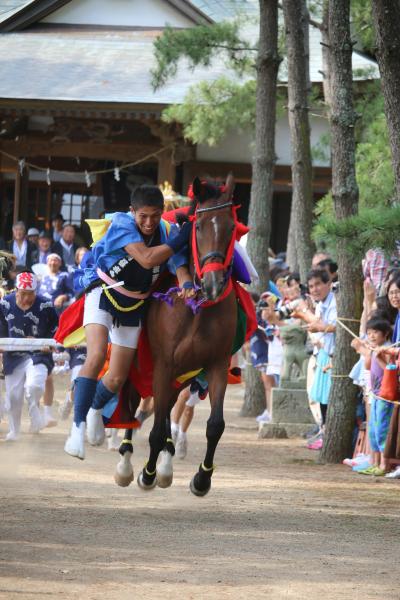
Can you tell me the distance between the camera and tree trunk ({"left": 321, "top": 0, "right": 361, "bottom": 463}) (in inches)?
467

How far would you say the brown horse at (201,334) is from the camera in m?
7.77

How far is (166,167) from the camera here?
23.4 metres

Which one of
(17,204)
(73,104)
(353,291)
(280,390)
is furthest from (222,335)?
(17,204)

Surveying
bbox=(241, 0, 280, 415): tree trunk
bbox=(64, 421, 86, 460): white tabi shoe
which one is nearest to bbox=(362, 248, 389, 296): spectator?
bbox=(64, 421, 86, 460): white tabi shoe

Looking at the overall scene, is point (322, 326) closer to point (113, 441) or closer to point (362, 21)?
point (113, 441)

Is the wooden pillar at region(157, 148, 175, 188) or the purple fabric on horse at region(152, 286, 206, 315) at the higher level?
the wooden pillar at region(157, 148, 175, 188)

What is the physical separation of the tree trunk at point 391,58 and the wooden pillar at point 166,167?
1377cm

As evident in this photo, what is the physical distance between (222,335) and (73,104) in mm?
15069

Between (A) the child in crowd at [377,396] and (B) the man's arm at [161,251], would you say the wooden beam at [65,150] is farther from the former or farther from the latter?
(B) the man's arm at [161,251]

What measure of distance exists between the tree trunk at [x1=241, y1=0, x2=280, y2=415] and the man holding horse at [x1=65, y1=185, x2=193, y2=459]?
8021 mm

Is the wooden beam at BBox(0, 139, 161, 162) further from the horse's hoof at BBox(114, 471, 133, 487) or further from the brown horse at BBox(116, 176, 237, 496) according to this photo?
the brown horse at BBox(116, 176, 237, 496)

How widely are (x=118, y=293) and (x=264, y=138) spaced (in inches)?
328

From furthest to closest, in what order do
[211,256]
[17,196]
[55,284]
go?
1. [17,196]
2. [55,284]
3. [211,256]

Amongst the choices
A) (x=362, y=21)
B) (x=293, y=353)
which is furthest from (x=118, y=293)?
(x=362, y=21)
